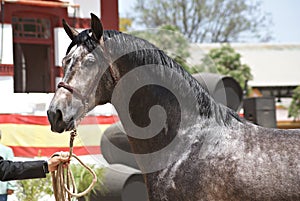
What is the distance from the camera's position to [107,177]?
7.04 metres

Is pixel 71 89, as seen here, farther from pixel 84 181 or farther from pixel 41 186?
pixel 41 186

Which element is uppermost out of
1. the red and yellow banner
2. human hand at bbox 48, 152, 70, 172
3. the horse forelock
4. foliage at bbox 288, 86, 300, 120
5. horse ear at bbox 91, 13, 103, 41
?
horse ear at bbox 91, 13, 103, 41

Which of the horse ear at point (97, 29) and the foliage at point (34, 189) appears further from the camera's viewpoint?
the foliage at point (34, 189)

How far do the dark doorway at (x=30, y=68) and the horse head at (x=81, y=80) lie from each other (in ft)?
26.0

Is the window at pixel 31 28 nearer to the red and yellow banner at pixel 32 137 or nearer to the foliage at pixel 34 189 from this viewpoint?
the red and yellow banner at pixel 32 137

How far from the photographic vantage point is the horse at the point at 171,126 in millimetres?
3246

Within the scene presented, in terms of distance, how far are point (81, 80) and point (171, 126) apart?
2.00 ft

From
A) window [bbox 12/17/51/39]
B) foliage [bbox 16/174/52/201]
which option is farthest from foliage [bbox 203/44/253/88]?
foliage [bbox 16/174/52/201]

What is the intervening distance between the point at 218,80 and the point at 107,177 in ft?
7.64

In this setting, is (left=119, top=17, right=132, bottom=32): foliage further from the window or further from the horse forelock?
the horse forelock

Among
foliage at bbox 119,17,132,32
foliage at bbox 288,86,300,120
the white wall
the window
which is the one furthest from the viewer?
foliage at bbox 119,17,132,32

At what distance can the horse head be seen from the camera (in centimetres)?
331

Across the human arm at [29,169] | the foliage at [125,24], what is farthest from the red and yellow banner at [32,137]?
the foliage at [125,24]

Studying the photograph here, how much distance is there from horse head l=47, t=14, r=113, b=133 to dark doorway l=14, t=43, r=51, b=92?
793 centimetres
